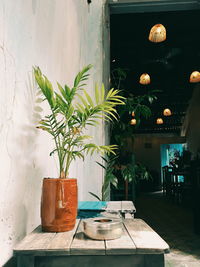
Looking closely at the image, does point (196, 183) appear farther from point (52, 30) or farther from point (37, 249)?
point (37, 249)

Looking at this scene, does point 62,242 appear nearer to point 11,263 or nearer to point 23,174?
point 11,263

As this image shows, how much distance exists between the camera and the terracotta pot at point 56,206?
104cm

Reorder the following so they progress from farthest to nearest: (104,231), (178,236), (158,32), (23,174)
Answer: (158,32) → (178,236) → (23,174) → (104,231)

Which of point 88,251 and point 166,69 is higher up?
point 166,69

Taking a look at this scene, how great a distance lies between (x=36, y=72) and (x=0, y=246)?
0.67 metres

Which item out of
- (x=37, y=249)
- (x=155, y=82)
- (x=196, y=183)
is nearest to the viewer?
(x=37, y=249)

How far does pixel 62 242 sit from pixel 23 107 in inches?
22.1

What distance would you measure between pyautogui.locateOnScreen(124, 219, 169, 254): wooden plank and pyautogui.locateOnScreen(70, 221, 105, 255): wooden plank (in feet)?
0.39

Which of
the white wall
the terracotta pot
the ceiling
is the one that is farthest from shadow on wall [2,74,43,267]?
the ceiling

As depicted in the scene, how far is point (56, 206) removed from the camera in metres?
1.03

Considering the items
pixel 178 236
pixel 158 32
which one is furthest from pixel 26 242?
pixel 158 32

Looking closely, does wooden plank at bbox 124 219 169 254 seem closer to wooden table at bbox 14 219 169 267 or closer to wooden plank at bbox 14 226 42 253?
wooden table at bbox 14 219 169 267

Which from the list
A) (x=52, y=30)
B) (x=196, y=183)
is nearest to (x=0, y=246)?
(x=52, y=30)

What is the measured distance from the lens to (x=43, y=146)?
1.40 m
